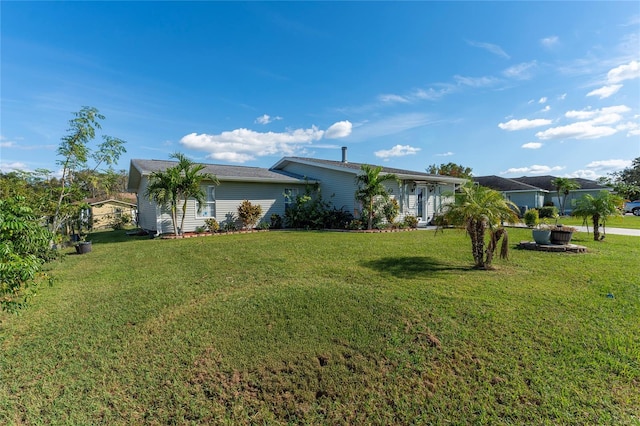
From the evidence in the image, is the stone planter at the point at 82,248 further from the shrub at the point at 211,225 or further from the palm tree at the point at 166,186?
the shrub at the point at 211,225

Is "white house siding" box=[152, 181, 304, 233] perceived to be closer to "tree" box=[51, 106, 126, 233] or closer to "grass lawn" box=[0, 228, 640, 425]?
"tree" box=[51, 106, 126, 233]

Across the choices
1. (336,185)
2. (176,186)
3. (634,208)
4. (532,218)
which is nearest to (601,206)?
(532,218)

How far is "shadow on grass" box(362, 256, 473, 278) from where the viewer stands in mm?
6024

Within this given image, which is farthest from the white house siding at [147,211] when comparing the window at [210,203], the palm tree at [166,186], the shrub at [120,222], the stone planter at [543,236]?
the stone planter at [543,236]

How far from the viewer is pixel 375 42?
41.2ft

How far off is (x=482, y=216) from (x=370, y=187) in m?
7.53

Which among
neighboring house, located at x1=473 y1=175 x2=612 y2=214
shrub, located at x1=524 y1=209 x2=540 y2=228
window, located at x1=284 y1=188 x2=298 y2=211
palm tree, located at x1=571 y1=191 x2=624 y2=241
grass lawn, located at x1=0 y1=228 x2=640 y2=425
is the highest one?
neighboring house, located at x1=473 y1=175 x2=612 y2=214

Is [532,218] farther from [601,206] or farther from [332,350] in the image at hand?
[332,350]

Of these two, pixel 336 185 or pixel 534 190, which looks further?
pixel 534 190

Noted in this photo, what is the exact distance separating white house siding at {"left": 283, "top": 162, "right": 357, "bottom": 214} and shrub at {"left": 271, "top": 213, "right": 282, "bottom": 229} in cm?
308

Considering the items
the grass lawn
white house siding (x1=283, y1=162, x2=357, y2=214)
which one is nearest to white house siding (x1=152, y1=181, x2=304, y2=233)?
white house siding (x1=283, y1=162, x2=357, y2=214)

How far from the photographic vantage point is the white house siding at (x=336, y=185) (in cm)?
1495

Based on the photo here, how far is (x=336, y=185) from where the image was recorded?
15789 millimetres

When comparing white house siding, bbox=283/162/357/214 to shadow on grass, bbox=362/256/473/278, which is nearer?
shadow on grass, bbox=362/256/473/278
